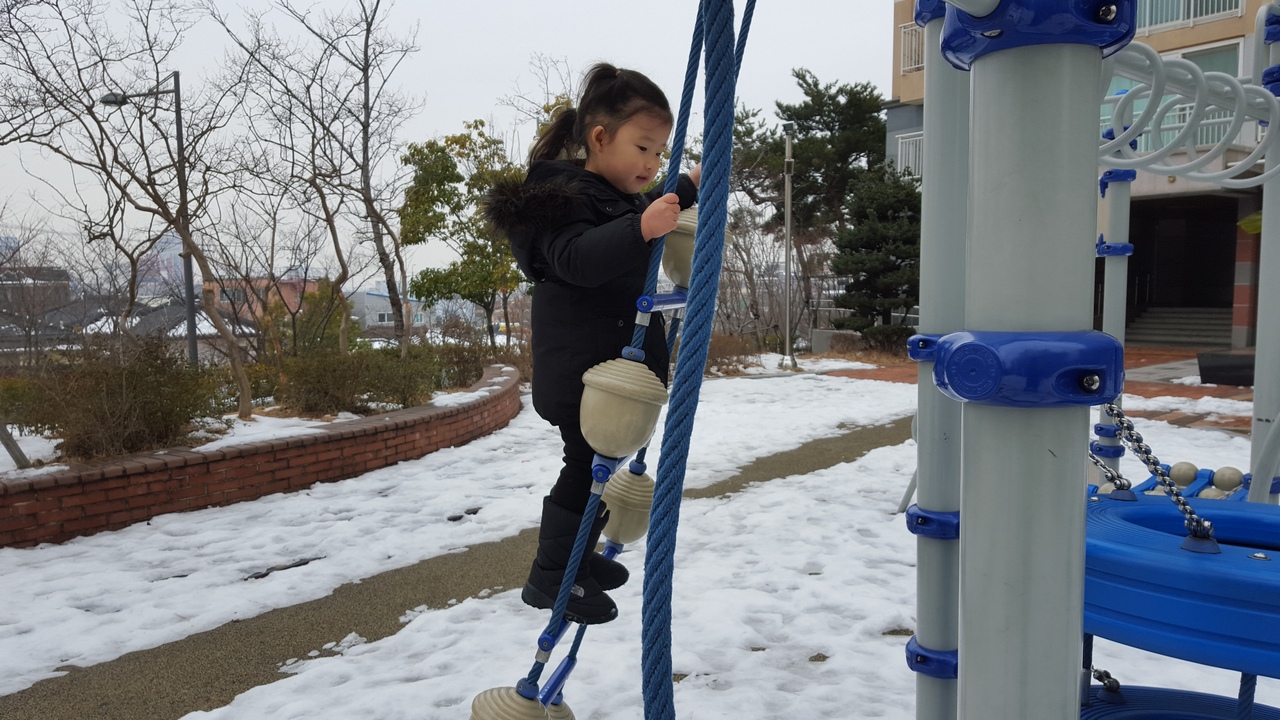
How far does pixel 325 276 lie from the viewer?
48.7 feet

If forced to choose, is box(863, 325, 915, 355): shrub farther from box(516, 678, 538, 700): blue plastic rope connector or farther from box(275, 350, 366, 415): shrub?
box(516, 678, 538, 700): blue plastic rope connector

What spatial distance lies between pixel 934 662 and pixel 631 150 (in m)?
1.25

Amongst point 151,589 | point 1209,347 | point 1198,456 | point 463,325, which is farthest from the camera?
point 1209,347

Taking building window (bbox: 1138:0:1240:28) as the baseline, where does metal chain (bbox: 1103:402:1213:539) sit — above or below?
below

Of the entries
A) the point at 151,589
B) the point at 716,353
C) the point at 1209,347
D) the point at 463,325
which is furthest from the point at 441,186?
the point at 1209,347

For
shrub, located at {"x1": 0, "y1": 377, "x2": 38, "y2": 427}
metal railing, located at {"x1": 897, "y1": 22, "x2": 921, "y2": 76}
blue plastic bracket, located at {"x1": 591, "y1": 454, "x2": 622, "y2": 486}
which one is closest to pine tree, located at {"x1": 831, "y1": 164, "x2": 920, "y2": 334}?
metal railing, located at {"x1": 897, "y1": 22, "x2": 921, "y2": 76}

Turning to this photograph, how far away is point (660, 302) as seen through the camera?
164 cm

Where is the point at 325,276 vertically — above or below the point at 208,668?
above

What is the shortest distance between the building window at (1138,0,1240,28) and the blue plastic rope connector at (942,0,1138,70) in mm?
17455

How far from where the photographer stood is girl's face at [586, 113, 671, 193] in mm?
1875

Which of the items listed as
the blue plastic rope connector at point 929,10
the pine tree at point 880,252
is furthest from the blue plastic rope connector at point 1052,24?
the pine tree at point 880,252

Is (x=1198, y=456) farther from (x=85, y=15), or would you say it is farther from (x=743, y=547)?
(x=85, y=15)

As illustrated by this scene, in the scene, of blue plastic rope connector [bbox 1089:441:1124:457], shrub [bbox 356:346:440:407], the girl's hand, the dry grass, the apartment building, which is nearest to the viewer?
the girl's hand

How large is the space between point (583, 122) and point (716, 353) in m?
11.0
